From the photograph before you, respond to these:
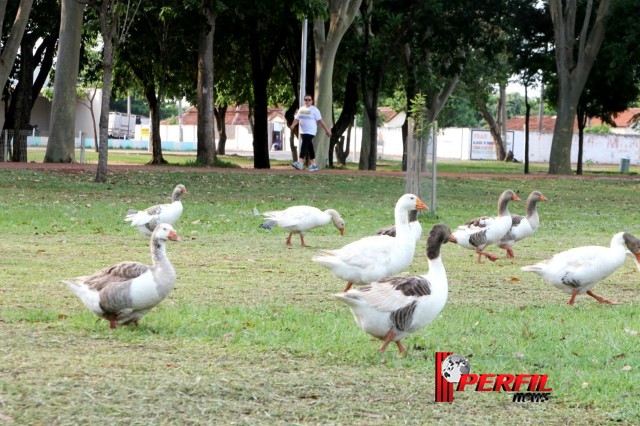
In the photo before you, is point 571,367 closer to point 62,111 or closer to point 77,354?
point 77,354

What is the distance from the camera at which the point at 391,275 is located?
956 centimetres

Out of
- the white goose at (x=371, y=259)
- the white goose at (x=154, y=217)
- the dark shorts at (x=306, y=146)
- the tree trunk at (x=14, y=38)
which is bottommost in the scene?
the white goose at (x=154, y=217)

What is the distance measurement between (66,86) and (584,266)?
24.3 m

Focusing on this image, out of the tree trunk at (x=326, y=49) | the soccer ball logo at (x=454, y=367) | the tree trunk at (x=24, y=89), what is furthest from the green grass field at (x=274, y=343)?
the tree trunk at (x=24, y=89)

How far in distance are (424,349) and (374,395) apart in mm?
1525

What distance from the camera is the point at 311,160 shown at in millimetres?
31047

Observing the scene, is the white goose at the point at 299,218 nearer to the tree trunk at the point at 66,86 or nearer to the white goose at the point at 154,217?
the white goose at the point at 154,217

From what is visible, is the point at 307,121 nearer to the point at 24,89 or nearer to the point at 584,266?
the point at 24,89

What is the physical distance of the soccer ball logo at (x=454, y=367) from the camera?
267 inches

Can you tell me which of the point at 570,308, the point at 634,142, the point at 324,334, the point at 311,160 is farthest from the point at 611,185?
the point at 634,142

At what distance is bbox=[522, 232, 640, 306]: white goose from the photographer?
33.6ft

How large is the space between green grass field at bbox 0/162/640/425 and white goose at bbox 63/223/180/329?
19 cm

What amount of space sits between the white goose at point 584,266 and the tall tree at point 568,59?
2997cm

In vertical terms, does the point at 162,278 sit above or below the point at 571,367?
above
